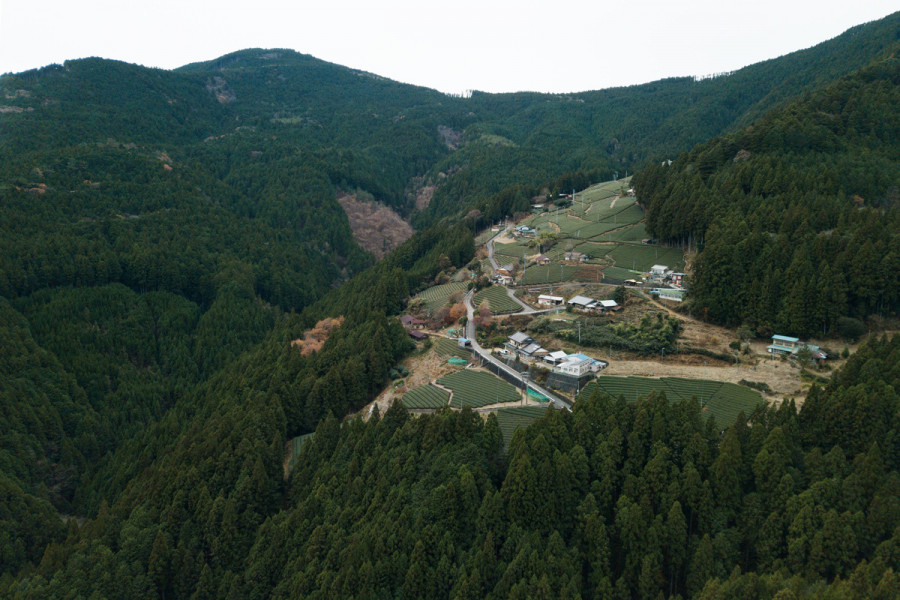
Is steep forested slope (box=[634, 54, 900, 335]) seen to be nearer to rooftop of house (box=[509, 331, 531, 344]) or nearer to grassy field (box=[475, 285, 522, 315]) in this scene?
rooftop of house (box=[509, 331, 531, 344])

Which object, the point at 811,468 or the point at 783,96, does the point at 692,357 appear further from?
the point at 783,96

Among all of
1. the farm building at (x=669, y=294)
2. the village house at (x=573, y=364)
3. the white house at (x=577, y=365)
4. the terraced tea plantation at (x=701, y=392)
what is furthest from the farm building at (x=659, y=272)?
the terraced tea plantation at (x=701, y=392)

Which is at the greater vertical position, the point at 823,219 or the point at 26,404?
the point at 823,219

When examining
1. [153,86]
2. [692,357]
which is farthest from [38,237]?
[153,86]

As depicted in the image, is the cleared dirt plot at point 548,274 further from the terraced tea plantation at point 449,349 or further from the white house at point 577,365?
the white house at point 577,365

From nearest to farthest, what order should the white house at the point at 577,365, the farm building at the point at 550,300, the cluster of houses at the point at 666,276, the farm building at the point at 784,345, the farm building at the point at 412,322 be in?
the farm building at the point at 784,345, the white house at the point at 577,365, the cluster of houses at the point at 666,276, the farm building at the point at 550,300, the farm building at the point at 412,322

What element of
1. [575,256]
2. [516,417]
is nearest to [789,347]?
[516,417]

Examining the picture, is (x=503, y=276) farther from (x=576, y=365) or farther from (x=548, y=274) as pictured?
(x=576, y=365)
